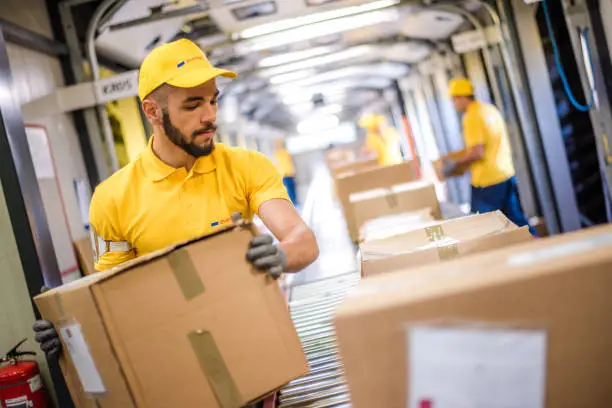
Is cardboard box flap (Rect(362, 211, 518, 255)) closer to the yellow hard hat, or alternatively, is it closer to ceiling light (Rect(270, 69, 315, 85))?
the yellow hard hat

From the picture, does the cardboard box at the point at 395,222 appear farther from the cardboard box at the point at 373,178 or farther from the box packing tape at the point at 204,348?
the cardboard box at the point at 373,178

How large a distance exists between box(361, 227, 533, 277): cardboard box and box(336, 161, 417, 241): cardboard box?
3996mm

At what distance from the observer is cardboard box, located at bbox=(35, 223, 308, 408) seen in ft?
4.77

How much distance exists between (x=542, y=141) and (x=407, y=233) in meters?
4.04

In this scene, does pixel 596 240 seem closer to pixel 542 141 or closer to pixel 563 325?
pixel 563 325

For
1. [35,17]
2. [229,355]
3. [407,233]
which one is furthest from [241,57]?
[229,355]

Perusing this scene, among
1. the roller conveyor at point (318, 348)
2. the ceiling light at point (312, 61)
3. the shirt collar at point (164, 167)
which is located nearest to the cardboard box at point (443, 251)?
the roller conveyor at point (318, 348)

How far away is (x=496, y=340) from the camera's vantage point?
0.94 meters

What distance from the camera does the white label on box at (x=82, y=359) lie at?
1.53 meters

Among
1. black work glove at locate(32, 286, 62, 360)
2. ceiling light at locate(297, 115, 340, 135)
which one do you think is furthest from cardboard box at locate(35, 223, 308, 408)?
ceiling light at locate(297, 115, 340, 135)

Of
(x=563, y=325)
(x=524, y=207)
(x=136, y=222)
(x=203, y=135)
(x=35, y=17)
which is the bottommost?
(x=524, y=207)

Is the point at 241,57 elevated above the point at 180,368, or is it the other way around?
the point at 241,57

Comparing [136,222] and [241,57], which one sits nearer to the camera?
[136,222]

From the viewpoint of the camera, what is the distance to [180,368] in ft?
4.86
